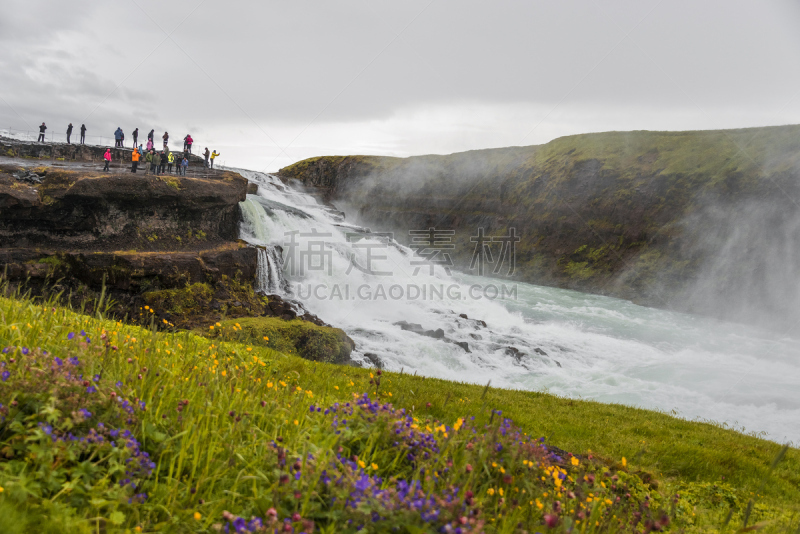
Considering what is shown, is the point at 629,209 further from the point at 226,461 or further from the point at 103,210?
the point at 226,461

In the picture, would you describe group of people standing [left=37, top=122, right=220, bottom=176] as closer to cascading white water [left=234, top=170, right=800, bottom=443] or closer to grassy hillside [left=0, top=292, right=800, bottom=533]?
cascading white water [left=234, top=170, right=800, bottom=443]

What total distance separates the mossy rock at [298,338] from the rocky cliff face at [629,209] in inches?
1334

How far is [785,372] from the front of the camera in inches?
781

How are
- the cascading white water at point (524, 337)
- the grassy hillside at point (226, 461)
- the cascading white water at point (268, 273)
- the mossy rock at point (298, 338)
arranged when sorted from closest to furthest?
1. the grassy hillside at point (226, 461)
2. the mossy rock at point (298, 338)
3. the cascading white water at point (524, 337)
4. the cascading white water at point (268, 273)

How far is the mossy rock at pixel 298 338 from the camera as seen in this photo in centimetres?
1231

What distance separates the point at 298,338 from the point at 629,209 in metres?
44.8

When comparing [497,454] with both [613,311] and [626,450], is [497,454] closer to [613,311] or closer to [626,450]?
[626,450]

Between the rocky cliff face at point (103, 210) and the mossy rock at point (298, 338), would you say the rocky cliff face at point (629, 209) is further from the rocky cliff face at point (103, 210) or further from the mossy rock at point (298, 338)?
the rocky cliff face at point (103, 210)

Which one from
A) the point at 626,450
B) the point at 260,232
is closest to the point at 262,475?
the point at 626,450

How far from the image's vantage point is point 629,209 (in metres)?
46.8

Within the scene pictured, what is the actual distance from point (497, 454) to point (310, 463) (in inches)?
66.5

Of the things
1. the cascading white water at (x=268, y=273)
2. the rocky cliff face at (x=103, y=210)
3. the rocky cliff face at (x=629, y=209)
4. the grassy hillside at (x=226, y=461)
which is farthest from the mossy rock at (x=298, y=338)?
the rocky cliff face at (x=629, y=209)

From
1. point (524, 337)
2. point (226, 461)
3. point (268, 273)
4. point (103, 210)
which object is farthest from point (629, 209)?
point (226, 461)

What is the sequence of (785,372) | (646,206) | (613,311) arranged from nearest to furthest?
(785,372), (613,311), (646,206)
